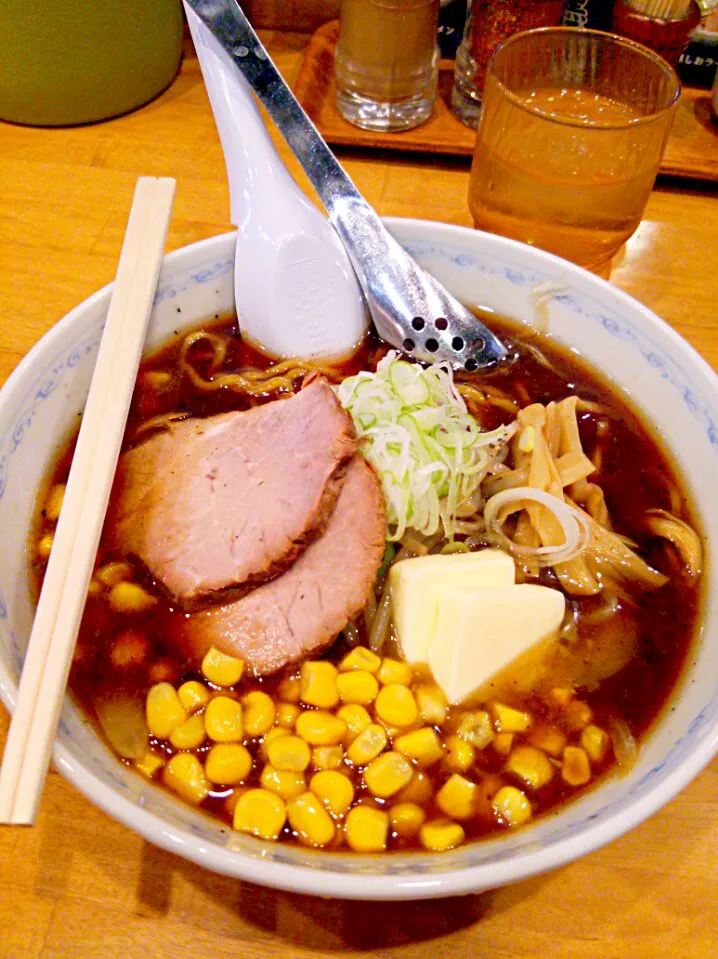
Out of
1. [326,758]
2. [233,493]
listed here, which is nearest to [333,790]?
[326,758]

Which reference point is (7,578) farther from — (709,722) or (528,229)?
(528,229)

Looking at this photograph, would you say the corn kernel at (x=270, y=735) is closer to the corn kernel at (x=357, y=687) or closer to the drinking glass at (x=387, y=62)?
the corn kernel at (x=357, y=687)

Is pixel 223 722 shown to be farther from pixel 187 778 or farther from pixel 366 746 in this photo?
pixel 366 746

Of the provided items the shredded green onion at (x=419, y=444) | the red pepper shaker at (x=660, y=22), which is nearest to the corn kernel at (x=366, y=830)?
A: the shredded green onion at (x=419, y=444)

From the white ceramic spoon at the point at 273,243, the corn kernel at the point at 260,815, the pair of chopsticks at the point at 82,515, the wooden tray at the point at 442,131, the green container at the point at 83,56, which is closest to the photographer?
the pair of chopsticks at the point at 82,515

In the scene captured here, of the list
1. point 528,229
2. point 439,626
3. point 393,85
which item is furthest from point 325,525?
point 393,85
